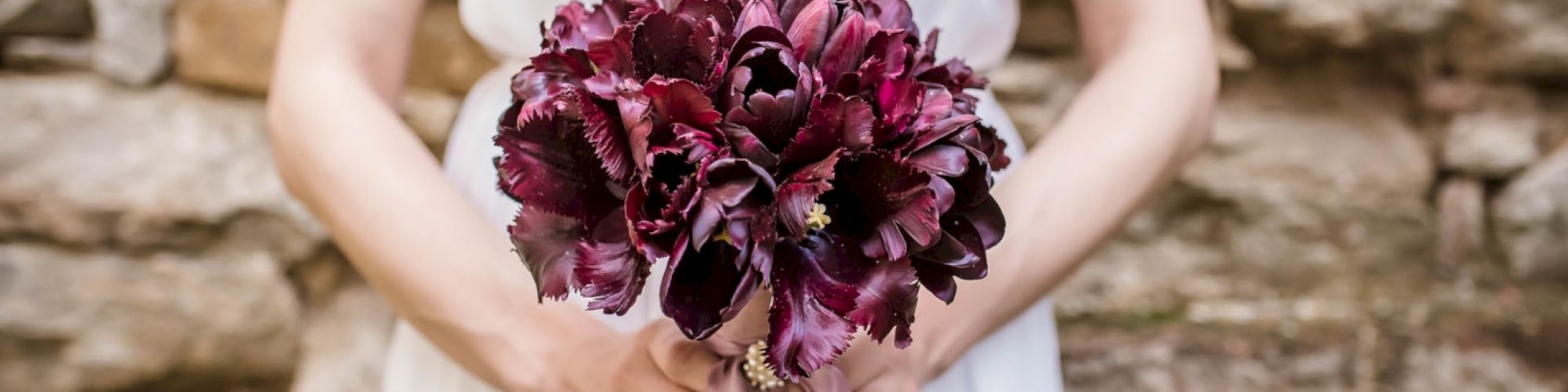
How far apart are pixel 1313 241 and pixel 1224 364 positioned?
0.17 metres

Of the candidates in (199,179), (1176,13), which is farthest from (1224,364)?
(199,179)

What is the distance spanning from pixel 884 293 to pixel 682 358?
0.49 feet

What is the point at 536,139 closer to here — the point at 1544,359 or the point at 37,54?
the point at 37,54

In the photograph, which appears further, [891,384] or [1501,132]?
[1501,132]

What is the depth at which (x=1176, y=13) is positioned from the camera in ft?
2.30

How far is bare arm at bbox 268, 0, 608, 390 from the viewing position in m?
0.61

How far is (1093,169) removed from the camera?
0.64 meters

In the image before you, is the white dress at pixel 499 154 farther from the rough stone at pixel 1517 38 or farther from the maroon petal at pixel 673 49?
the rough stone at pixel 1517 38

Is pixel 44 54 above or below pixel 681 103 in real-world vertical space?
below

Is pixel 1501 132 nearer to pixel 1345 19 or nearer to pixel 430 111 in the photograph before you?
pixel 1345 19

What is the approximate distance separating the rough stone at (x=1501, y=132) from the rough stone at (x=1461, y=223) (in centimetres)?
3

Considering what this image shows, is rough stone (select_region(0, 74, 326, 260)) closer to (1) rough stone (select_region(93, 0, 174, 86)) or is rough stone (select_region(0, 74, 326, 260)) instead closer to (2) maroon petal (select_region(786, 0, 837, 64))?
(1) rough stone (select_region(93, 0, 174, 86))

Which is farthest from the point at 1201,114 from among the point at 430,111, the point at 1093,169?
the point at 430,111

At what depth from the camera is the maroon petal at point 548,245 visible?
0.46 metres
